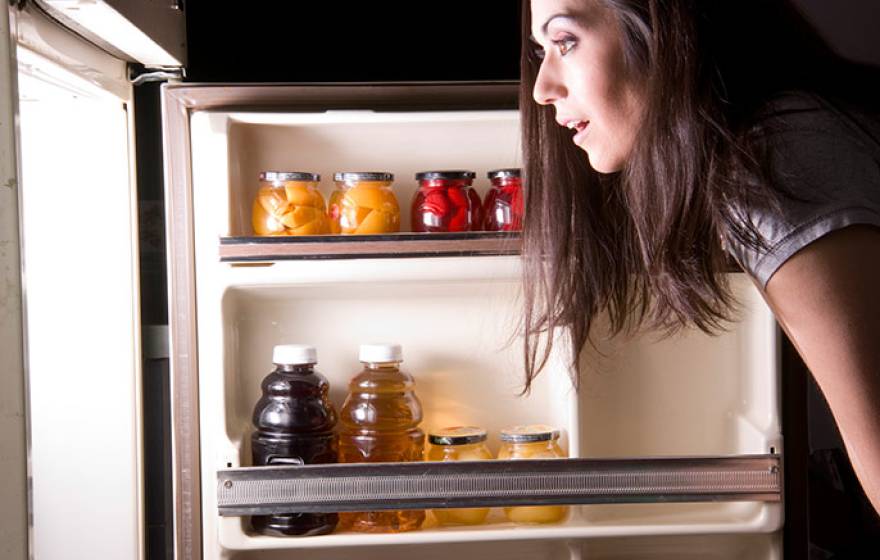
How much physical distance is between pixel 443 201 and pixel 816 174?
73 centimetres

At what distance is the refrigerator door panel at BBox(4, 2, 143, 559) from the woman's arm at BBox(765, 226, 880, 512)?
3.53 ft

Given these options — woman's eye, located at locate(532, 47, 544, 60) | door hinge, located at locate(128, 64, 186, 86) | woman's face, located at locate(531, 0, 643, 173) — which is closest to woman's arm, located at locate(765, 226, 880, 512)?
woman's face, located at locate(531, 0, 643, 173)

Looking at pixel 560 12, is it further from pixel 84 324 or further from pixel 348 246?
pixel 84 324

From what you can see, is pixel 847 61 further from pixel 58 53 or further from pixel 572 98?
pixel 58 53

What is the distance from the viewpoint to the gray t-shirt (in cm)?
84

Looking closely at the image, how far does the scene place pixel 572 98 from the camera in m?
1.09

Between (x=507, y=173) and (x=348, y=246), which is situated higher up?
(x=507, y=173)

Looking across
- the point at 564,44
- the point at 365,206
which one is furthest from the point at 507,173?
the point at 564,44

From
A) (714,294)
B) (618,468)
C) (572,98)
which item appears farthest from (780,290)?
(618,468)

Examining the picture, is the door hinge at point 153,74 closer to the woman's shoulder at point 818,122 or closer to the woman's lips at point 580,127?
the woman's lips at point 580,127

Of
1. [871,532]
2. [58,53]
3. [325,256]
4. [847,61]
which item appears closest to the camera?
[847,61]

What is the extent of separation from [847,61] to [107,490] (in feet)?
4.11

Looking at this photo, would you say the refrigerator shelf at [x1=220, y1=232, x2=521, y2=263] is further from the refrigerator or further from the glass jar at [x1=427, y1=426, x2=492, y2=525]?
the glass jar at [x1=427, y1=426, x2=492, y2=525]

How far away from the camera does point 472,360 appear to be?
5.34 ft
